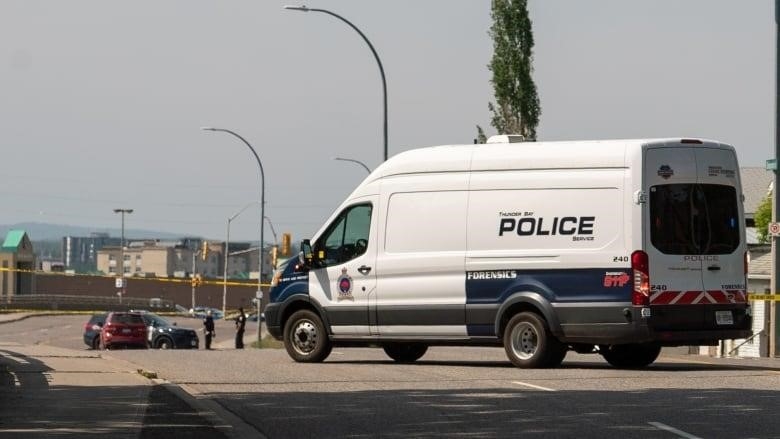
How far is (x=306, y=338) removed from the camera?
71.5 feet

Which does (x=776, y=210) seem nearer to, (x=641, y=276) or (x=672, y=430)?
(x=641, y=276)

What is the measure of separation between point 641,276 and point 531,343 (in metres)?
1.88

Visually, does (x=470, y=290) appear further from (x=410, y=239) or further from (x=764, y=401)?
(x=764, y=401)

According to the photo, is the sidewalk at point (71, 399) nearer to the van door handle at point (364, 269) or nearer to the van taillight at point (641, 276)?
the van door handle at point (364, 269)

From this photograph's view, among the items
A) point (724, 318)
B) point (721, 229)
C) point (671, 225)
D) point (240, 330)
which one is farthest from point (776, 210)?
point (240, 330)

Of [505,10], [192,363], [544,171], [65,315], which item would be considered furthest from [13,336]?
[544,171]

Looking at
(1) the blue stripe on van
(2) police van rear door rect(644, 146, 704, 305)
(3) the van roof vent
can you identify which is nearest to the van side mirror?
(1) the blue stripe on van

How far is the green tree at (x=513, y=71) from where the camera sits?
57094mm

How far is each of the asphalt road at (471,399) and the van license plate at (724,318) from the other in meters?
0.61

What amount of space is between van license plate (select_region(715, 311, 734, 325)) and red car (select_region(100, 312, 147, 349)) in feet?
94.8

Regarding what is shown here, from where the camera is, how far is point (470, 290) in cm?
1997

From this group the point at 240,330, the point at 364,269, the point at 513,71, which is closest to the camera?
the point at 364,269

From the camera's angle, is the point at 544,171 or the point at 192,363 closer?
the point at 544,171

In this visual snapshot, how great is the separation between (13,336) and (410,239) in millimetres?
45201
